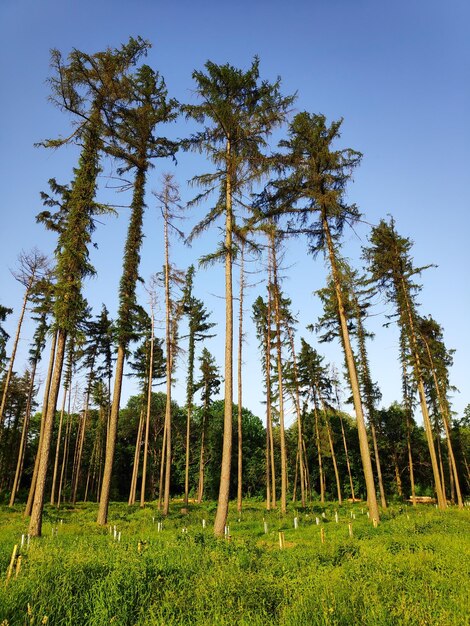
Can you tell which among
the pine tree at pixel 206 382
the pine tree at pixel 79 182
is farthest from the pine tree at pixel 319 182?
the pine tree at pixel 206 382

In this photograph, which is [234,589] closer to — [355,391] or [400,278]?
[355,391]

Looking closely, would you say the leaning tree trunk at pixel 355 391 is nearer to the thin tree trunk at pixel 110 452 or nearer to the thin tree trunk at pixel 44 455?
the thin tree trunk at pixel 110 452

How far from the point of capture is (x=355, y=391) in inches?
598

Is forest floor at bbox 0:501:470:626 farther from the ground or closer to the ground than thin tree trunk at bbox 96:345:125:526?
closer to the ground

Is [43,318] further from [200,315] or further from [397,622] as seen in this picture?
[397,622]

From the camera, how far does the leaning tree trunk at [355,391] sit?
14195 mm

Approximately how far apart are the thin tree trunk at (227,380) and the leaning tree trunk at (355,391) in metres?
5.22

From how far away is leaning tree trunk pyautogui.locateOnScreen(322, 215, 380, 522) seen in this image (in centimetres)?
1420

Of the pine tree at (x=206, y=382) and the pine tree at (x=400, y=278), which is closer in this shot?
the pine tree at (x=400, y=278)

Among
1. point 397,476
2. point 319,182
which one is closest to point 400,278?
point 319,182

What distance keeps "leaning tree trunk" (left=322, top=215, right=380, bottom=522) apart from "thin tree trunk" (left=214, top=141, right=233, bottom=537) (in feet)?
17.1

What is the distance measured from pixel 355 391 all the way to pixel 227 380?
6.20 m

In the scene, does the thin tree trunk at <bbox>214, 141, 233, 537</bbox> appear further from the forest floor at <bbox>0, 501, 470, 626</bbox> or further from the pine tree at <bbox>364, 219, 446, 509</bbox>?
the pine tree at <bbox>364, 219, 446, 509</bbox>

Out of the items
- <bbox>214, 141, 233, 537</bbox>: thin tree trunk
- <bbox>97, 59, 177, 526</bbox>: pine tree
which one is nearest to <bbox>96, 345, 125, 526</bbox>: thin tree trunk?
<bbox>97, 59, 177, 526</bbox>: pine tree
